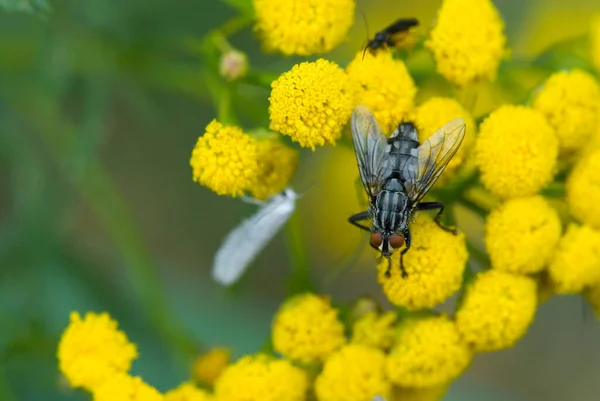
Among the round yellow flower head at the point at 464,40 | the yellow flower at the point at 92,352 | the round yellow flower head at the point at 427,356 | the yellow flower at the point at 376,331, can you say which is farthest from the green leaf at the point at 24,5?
the round yellow flower head at the point at 427,356

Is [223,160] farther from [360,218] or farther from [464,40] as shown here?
[464,40]

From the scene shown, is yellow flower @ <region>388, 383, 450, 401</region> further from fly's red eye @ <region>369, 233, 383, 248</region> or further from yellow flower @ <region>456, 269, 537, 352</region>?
fly's red eye @ <region>369, 233, 383, 248</region>

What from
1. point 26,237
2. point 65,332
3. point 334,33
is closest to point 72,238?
point 26,237

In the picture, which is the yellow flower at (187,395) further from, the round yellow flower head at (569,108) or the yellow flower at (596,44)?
the yellow flower at (596,44)

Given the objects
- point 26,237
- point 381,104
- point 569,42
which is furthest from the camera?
point 26,237

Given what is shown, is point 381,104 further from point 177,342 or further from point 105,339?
point 177,342

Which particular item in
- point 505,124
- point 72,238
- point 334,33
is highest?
point 72,238

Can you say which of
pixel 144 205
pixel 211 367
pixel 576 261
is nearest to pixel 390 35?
pixel 576 261
